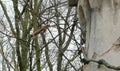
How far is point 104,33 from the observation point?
1356mm

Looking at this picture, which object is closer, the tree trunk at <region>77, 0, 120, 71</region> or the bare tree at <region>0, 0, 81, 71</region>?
the tree trunk at <region>77, 0, 120, 71</region>

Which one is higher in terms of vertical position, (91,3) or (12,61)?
(91,3)

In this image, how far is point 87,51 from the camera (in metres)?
1.47

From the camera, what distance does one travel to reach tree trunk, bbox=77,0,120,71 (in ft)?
4.36

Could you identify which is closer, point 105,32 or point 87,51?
point 105,32

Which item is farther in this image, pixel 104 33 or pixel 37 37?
pixel 37 37

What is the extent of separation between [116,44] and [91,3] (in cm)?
22

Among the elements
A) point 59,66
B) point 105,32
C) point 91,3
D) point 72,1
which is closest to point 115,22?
point 105,32

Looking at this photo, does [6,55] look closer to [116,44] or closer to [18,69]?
[18,69]

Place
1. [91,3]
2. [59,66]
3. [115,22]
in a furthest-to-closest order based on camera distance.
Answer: [59,66] < [91,3] < [115,22]

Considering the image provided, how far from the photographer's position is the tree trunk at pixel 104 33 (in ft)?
4.36

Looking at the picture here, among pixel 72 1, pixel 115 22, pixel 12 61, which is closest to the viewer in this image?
pixel 115 22

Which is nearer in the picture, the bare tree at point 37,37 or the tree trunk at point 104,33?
the tree trunk at point 104,33

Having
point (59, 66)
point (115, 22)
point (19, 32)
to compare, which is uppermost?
point (115, 22)
